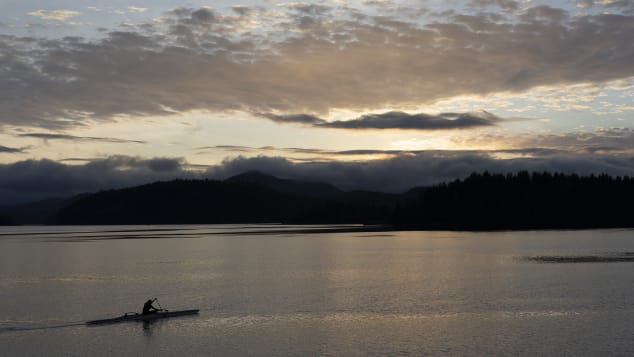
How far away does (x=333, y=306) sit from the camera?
61.4m

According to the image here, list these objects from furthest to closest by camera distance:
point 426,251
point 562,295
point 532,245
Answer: point 532,245, point 426,251, point 562,295

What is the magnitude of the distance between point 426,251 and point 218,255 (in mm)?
45762

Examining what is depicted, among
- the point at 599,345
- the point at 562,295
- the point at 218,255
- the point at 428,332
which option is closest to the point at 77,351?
the point at 428,332

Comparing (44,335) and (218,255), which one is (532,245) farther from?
(44,335)

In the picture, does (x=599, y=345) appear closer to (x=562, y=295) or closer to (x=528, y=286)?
(x=562, y=295)

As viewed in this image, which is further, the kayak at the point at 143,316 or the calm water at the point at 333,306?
the kayak at the point at 143,316

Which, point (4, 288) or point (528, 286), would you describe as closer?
point (528, 286)

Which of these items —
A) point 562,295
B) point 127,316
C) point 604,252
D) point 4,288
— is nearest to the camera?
point 127,316

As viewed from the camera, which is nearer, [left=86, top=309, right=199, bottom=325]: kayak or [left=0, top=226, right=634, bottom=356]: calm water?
[left=0, top=226, right=634, bottom=356]: calm water

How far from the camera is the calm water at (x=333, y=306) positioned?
44.9 meters

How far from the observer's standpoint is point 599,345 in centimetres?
4303

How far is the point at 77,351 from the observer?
44094 millimetres

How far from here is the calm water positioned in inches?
1767

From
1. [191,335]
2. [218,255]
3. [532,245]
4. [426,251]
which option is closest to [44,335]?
[191,335]
